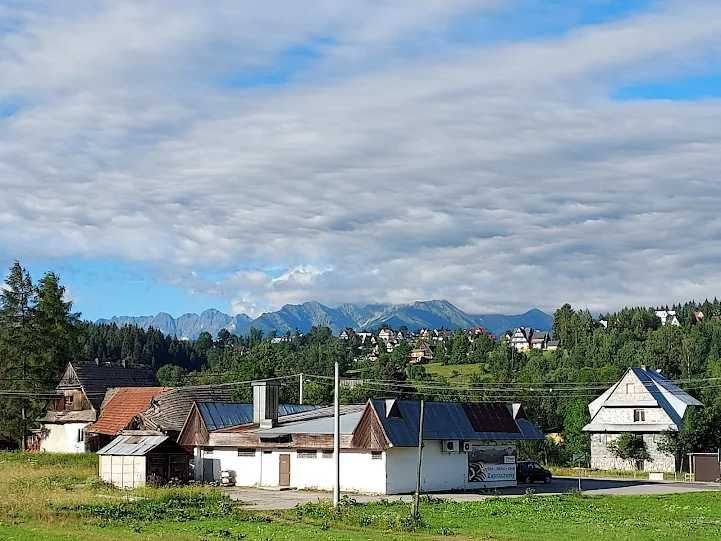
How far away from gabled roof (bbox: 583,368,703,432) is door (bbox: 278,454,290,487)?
3988cm

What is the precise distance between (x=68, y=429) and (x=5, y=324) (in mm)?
10604

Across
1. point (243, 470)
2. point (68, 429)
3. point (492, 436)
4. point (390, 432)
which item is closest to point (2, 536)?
point (390, 432)

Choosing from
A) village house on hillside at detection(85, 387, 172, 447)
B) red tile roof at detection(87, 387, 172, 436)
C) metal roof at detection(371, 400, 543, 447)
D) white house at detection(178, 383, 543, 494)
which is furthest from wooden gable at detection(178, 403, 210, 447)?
metal roof at detection(371, 400, 543, 447)

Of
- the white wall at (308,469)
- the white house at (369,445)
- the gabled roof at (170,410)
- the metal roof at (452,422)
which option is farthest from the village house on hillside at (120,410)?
the metal roof at (452,422)

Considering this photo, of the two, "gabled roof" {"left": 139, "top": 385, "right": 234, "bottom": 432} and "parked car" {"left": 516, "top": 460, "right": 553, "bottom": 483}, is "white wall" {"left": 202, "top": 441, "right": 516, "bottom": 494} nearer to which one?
"parked car" {"left": 516, "top": 460, "right": 553, "bottom": 483}

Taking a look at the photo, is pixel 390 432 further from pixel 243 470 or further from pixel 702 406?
pixel 702 406

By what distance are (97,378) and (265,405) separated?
95.3 ft

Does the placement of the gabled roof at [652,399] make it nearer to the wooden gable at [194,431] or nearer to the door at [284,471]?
the door at [284,471]

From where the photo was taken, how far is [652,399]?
86688 millimetres

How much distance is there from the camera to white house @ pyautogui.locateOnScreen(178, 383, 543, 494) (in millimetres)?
53531

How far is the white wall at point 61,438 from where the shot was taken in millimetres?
81938

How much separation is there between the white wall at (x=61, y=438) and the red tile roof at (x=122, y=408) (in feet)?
13.0

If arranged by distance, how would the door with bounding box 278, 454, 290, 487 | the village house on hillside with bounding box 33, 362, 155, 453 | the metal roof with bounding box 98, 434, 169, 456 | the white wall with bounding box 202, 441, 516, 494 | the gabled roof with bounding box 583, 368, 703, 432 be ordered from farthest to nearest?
the gabled roof with bounding box 583, 368, 703, 432, the village house on hillside with bounding box 33, 362, 155, 453, the door with bounding box 278, 454, 290, 487, the metal roof with bounding box 98, 434, 169, 456, the white wall with bounding box 202, 441, 516, 494

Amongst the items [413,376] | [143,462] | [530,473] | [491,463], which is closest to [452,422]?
[491,463]
